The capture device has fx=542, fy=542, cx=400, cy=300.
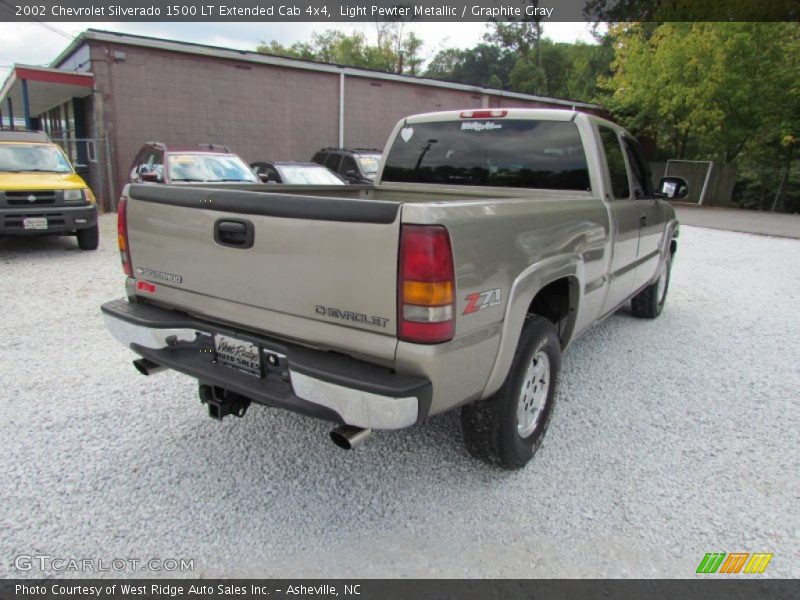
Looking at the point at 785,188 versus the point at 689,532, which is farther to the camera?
the point at 785,188

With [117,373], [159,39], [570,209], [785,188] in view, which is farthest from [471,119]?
[785,188]

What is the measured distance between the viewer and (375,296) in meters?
2.17

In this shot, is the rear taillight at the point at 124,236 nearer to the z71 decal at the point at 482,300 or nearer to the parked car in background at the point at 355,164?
the z71 decal at the point at 482,300

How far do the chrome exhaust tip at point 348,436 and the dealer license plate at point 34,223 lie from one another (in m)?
7.47

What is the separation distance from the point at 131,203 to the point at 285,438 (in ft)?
5.23

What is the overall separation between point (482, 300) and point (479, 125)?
2.17 metres

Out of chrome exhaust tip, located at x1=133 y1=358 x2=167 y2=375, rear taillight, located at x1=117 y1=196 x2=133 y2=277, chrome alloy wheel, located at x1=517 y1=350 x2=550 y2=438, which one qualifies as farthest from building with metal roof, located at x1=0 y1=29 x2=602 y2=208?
chrome alloy wheel, located at x1=517 y1=350 x2=550 y2=438

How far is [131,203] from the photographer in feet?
9.68

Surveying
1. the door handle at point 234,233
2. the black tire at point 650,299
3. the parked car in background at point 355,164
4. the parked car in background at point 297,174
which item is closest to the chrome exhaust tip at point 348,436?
the door handle at point 234,233

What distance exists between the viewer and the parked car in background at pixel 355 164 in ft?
44.8

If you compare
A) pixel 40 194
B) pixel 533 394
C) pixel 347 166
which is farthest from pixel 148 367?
pixel 347 166

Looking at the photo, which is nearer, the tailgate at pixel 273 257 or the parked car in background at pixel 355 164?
the tailgate at pixel 273 257
